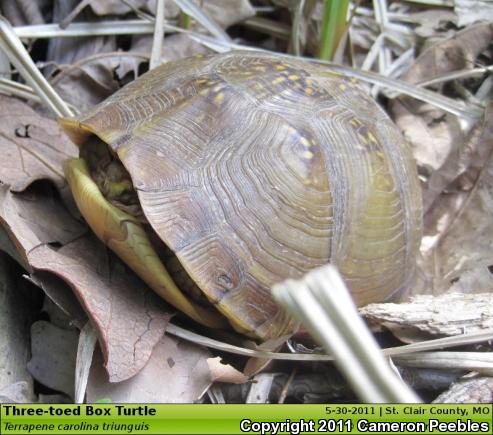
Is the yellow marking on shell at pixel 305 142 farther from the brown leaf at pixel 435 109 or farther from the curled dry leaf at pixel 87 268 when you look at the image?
the brown leaf at pixel 435 109

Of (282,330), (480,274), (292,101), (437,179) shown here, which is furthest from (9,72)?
(480,274)

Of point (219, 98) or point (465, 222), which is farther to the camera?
point (465, 222)

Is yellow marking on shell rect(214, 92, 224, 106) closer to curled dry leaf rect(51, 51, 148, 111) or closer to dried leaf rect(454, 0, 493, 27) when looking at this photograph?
curled dry leaf rect(51, 51, 148, 111)

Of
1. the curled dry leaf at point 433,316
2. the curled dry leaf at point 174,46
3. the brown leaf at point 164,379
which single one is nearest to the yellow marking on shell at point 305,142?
the curled dry leaf at point 433,316

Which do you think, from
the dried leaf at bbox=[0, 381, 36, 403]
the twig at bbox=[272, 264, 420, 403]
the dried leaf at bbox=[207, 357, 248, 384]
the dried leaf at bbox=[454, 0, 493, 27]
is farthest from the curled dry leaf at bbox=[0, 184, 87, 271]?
the dried leaf at bbox=[454, 0, 493, 27]

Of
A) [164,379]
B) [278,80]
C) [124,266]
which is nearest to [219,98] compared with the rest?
[278,80]

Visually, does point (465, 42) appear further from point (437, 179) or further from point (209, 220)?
point (209, 220)

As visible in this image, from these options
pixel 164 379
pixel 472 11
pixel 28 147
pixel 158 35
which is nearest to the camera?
pixel 164 379

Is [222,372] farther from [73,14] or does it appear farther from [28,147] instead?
[73,14]
